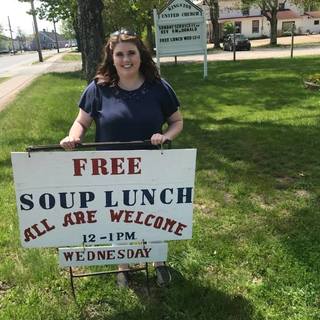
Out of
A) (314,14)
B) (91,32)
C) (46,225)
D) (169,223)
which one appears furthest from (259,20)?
(46,225)

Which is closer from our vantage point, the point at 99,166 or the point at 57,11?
the point at 99,166

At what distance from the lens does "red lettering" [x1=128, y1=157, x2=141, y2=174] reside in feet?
9.91

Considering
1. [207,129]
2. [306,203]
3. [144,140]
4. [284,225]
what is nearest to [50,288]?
[144,140]

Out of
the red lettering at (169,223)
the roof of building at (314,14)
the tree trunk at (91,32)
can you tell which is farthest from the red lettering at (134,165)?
the roof of building at (314,14)

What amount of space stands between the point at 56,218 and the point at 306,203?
108 inches

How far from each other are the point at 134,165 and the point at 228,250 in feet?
4.60

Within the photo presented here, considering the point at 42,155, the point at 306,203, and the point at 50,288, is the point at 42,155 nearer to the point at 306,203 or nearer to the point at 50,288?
the point at 50,288

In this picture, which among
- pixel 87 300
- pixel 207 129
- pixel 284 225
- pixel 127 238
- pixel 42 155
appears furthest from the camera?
pixel 207 129

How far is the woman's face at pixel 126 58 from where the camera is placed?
3.16m

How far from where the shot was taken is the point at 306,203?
497 centimetres

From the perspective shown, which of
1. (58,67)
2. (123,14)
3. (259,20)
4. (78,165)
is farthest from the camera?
(259,20)

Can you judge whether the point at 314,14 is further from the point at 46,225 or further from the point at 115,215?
the point at 46,225

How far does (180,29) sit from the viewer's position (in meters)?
15.6

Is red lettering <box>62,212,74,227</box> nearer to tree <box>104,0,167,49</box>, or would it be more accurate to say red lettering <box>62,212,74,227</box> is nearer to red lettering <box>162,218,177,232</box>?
red lettering <box>162,218,177,232</box>
